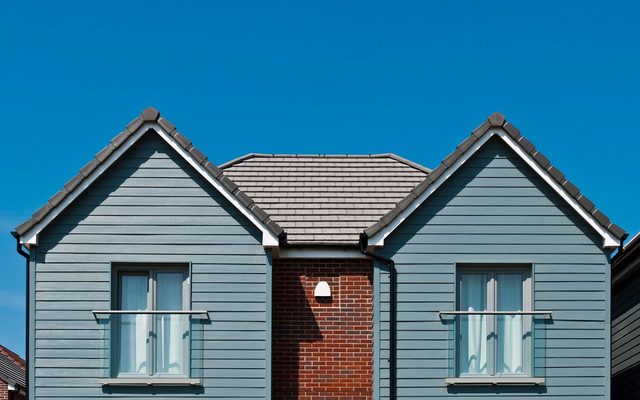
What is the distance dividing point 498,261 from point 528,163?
1.69 meters

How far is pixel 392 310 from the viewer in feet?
61.2

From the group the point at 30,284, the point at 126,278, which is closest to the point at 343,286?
the point at 126,278

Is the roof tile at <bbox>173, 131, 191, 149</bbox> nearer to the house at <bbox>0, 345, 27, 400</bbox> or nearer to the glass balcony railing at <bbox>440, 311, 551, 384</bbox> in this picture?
the glass balcony railing at <bbox>440, 311, 551, 384</bbox>

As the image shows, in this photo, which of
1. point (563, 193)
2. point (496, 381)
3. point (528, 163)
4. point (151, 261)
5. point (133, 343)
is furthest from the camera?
point (528, 163)

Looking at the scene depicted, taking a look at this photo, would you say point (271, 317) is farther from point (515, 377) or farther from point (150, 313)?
point (515, 377)

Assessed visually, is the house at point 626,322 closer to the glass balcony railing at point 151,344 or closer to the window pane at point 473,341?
the window pane at point 473,341

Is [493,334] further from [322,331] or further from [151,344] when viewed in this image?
[151,344]

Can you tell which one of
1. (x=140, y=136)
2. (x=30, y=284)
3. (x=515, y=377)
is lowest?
(x=515, y=377)

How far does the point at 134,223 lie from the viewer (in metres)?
18.8

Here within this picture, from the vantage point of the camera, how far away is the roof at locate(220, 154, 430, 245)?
781 inches

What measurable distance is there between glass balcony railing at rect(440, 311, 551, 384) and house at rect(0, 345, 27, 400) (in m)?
17.6

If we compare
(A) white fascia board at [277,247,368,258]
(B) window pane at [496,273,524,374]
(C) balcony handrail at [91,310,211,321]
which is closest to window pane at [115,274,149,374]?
(C) balcony handrail at [91,310,211,321]

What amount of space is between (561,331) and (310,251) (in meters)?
4.28

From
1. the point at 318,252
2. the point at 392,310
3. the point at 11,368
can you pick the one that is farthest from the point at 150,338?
the point at 11,368
